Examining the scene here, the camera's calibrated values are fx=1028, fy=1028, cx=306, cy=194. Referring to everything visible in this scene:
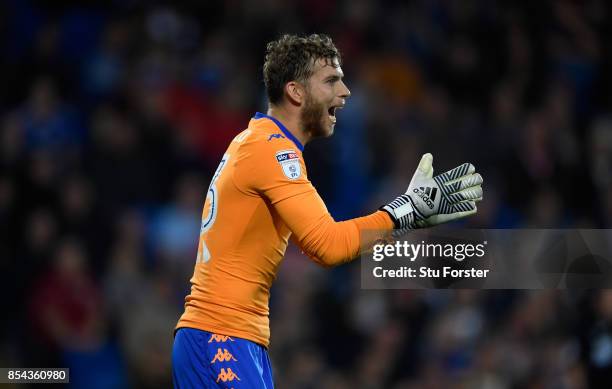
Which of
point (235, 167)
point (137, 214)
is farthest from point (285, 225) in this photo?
point (137, 214)

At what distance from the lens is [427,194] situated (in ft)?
12.6

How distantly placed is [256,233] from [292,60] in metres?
0.71

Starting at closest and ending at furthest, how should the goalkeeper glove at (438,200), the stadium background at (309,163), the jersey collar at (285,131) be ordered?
the goalkeeper glove at (438,200) < the jersey collar at (285,131) < the stadium background at (309,163)

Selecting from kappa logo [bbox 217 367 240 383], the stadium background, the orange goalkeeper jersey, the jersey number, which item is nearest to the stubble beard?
the orange goalkeeper jersey

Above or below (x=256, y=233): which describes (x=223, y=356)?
below

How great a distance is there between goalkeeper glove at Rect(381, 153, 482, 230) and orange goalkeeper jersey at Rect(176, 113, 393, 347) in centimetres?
9

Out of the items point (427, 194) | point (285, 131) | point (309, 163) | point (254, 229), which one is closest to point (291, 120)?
point (285, 131)

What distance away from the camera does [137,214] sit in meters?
7.80

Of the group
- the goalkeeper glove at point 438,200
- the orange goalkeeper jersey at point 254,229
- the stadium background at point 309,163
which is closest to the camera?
the orange goalkeeper jersey at point 254,229

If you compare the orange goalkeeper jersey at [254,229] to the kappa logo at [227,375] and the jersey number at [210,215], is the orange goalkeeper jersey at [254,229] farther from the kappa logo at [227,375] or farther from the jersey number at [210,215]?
the kappa logo at [227,375]

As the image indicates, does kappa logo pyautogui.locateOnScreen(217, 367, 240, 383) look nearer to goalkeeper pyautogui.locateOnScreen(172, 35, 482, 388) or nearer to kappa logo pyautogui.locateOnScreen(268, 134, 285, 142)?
goalkeeper pyautogui.locateOnScreen(172, 35, 482, 388)

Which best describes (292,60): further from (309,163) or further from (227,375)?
(309,163)

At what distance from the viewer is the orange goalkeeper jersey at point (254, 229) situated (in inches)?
144

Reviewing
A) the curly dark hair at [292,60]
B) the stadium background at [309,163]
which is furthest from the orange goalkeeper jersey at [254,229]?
the stadium background at [309,163]
